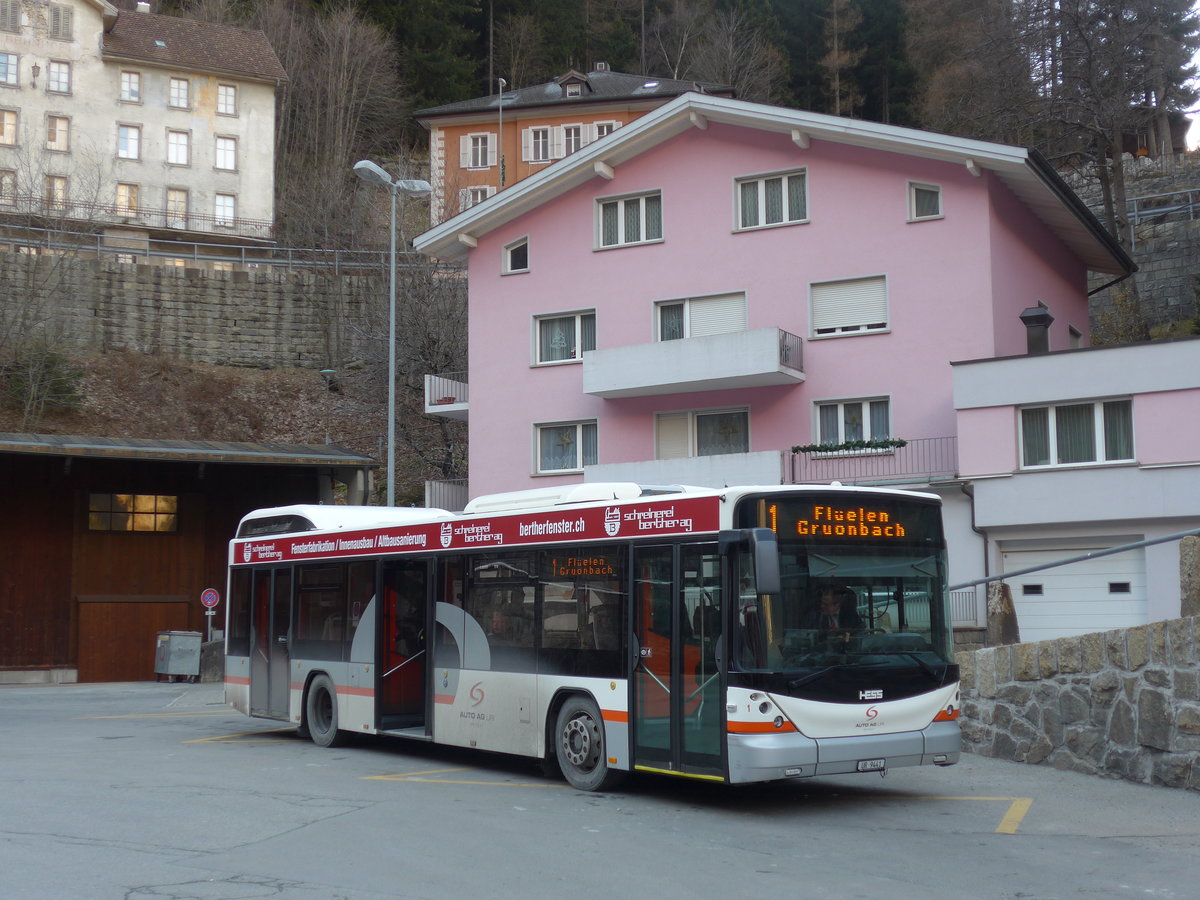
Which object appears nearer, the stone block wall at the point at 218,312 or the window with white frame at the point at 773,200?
the window with white frame at the point at 773,200

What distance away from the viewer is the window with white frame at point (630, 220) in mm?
31875

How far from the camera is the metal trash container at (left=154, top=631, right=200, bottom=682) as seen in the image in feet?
103

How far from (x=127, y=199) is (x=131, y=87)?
5.67m

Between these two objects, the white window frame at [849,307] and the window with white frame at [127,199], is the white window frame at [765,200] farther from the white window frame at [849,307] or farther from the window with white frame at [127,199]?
the window with white frame at [127,199]

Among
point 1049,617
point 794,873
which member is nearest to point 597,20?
point 1049,617

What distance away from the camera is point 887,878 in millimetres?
8375

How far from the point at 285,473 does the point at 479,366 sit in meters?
5.78

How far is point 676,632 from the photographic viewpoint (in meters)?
11.2

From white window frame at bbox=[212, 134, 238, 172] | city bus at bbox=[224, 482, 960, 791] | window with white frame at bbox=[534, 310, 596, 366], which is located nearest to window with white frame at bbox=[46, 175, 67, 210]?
white window frame at bbox=[212, 134, 238, 172]

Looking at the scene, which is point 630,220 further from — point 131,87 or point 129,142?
point 131,87

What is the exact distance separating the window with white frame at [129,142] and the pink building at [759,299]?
36.4 metres

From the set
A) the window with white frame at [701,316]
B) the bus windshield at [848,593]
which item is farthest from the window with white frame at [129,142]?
the bus windshield at [848,593]

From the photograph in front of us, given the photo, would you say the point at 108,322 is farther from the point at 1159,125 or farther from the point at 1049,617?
the point at 1159,125

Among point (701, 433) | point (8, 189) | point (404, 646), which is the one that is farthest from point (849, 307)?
point (8, 189)
